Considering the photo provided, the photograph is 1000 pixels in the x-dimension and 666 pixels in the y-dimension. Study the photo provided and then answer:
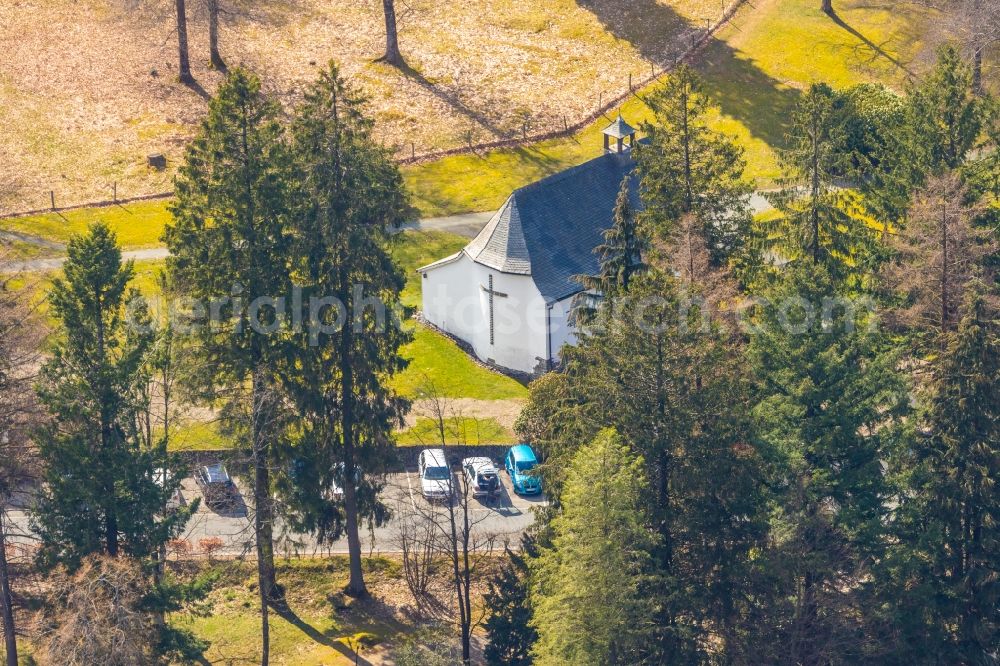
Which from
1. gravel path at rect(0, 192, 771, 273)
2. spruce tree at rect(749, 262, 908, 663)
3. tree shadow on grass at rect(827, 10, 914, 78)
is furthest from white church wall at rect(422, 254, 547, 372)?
tree shadow on grass at rect(827, 10, 914, 78)

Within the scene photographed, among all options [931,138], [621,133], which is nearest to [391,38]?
[621,133]

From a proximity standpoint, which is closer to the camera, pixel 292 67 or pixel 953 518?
pixel 953 518

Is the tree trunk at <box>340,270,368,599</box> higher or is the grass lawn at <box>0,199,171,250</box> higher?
the grass lawn at <box>0,199,171,250</box>

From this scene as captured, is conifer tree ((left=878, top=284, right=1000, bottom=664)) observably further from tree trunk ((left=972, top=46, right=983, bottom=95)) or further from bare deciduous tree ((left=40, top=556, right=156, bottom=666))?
tree trunk ((left=972, top=46, right=983, bottom=95))

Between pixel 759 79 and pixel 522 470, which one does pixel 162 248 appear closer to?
pixel 522 470

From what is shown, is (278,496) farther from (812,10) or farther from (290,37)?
(812,10)

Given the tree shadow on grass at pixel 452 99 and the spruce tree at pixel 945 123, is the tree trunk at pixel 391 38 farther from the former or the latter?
the spruce tree at pixel 945 123

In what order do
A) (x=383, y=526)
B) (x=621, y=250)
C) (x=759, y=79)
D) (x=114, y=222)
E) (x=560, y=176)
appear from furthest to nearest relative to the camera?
(x=759, y=79) < (x=114, y=222) < (x=560, y=176) < (x=383, y=526) < (x=621, y=250)
